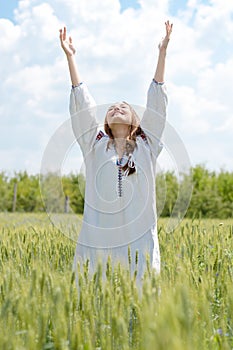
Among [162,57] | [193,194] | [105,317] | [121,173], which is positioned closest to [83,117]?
[121,173]

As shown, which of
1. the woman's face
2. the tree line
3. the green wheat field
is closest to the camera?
the green wheat field

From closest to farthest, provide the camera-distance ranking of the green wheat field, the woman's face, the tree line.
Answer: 1. the green wheat field
2. the woman's face
3. the tree line

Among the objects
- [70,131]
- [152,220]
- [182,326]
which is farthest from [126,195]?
[182,326]

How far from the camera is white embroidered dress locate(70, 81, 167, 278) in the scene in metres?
3.10

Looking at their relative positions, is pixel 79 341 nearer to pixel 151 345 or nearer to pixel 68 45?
pixel 151 345

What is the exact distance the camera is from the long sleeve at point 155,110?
3100 millimetres

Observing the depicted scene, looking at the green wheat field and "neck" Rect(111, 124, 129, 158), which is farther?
"neck" Rect(111, 124, 129, 158)

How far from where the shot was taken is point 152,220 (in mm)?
3137

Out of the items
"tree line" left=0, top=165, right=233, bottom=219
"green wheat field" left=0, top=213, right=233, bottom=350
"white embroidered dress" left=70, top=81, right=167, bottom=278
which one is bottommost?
"green wheat field" left=0, top=213, right=233, bottom=350

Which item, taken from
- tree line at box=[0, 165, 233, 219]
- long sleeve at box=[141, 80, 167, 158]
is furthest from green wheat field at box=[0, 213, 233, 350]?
tree line at box=[0, 165, 233, 219]

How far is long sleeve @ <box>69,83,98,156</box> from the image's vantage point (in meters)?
3.16

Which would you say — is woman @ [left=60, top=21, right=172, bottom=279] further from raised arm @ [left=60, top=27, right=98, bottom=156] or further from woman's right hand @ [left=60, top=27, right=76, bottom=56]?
woman's right hand @ [left=60, top=27, right=76, bottom=56]

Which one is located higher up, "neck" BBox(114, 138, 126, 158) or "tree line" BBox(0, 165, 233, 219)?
"tree line" BBox(0, 165, 233, 219)

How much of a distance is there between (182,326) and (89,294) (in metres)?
0.55
